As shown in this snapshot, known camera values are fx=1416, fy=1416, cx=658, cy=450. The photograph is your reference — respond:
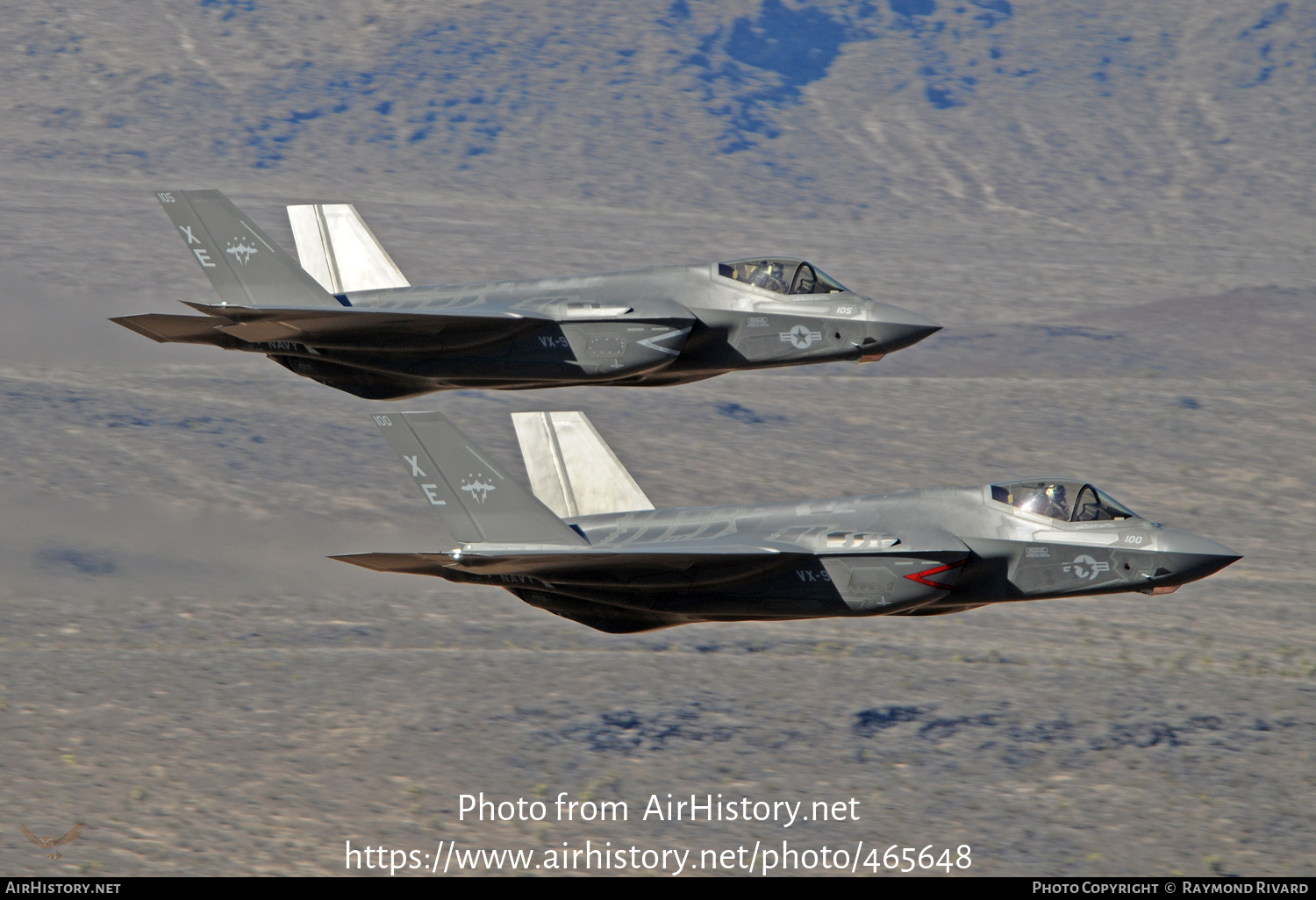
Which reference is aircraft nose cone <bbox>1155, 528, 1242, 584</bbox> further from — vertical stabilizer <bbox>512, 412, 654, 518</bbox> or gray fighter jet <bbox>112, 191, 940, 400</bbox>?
vertical stabilizer <bbox>512, 412, 654, 518</bbox>

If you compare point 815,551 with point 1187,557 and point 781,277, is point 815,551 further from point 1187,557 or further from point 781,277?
point 1187,557

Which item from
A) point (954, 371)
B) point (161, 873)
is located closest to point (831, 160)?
point (954, 371)

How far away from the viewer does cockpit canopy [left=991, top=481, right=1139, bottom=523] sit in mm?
31281

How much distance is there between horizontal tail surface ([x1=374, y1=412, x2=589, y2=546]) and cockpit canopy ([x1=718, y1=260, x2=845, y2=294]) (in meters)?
7.05

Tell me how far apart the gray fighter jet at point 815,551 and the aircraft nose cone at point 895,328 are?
364 centimetres

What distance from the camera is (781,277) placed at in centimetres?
3225

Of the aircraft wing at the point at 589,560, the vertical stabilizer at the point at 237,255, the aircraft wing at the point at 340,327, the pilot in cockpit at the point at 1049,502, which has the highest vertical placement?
the vertical stabilizer at the point at 237,255

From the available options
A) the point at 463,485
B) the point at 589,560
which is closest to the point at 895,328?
the point at 589,560

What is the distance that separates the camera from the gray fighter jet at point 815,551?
30203 mm

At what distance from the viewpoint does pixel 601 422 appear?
113625 mm

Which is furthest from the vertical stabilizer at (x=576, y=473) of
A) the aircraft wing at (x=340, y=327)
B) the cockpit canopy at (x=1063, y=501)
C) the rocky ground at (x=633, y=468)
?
the rocky ground at (x=633, y=468)

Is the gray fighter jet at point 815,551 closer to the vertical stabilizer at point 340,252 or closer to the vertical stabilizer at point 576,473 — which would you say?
the vertical stabilizer at point 576,473

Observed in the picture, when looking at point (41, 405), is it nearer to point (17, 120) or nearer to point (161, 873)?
point (161, 873)

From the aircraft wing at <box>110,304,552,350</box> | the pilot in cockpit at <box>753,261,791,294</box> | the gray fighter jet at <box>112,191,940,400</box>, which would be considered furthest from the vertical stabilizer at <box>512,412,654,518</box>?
the pilot in cockpit at <box>753,261,791,294</box>
